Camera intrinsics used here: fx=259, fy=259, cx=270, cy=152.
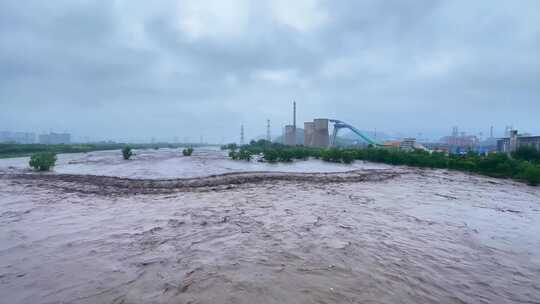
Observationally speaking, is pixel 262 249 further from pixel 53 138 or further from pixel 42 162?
pixel 53 138

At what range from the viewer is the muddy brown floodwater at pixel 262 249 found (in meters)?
3.16

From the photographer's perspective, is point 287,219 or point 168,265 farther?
point 287,219

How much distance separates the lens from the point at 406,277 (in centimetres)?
354

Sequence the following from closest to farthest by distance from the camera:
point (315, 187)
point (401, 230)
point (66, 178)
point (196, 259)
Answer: point (196, 259)
point (401, 230)
point (315, 187)
point (66, 178)

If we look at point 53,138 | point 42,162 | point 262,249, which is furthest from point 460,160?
point 53,138

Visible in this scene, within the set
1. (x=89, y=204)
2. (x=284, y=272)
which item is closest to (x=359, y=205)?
(x=284, y=272)

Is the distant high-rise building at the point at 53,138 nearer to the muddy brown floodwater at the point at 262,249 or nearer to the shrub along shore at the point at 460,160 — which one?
the shrub along shore at the point at 460,160

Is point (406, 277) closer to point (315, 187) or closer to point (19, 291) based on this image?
point (19, 291)

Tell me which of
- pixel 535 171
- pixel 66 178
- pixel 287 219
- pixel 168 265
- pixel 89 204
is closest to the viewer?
pixel 168 265

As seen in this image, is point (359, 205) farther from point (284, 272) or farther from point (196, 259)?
point (196, 259)

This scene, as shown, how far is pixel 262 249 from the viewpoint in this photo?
4445 millimetres

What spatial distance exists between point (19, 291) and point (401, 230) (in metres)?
6.43

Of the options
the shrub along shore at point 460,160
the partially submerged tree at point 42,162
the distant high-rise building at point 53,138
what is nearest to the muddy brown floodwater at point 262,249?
the partially submerged tree at point 42,162

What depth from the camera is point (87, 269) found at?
12.1 feet
